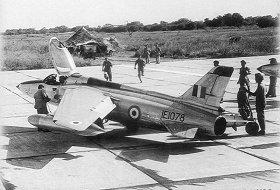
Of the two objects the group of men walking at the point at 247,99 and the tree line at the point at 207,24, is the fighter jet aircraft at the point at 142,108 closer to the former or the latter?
the group of men walking at the point at 247,99

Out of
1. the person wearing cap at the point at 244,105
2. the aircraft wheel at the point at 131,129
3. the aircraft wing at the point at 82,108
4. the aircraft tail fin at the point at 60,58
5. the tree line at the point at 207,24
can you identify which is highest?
the tree line at the point at 207,24

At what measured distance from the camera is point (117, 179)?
8.89 meters

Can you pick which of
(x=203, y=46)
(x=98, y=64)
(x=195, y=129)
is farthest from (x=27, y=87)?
(x=203, y=46)

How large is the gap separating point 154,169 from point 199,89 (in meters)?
2.97

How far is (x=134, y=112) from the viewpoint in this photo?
12016 millimetres

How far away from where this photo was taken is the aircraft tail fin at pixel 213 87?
11023 mm


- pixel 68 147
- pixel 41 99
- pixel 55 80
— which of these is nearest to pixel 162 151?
pixel 68 147

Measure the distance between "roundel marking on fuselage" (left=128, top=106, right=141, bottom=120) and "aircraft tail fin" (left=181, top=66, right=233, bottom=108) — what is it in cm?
182

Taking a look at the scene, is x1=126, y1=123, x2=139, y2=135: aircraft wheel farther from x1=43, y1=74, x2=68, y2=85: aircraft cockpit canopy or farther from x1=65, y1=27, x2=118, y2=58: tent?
x1=65, y1=27, x2=118, y2=58: tent

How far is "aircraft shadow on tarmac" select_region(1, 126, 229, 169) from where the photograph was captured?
1047cm

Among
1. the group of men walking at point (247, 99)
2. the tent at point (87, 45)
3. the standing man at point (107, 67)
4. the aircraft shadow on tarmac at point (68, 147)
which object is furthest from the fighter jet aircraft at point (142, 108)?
the tent at point (87, 45)

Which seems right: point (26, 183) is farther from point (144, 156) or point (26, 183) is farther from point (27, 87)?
point (27, 87)

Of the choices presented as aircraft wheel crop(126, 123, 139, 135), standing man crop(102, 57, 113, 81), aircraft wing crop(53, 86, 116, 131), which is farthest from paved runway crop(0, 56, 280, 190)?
standing man crop(102, 57, 113, 81)

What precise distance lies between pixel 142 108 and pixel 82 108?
191 cm
